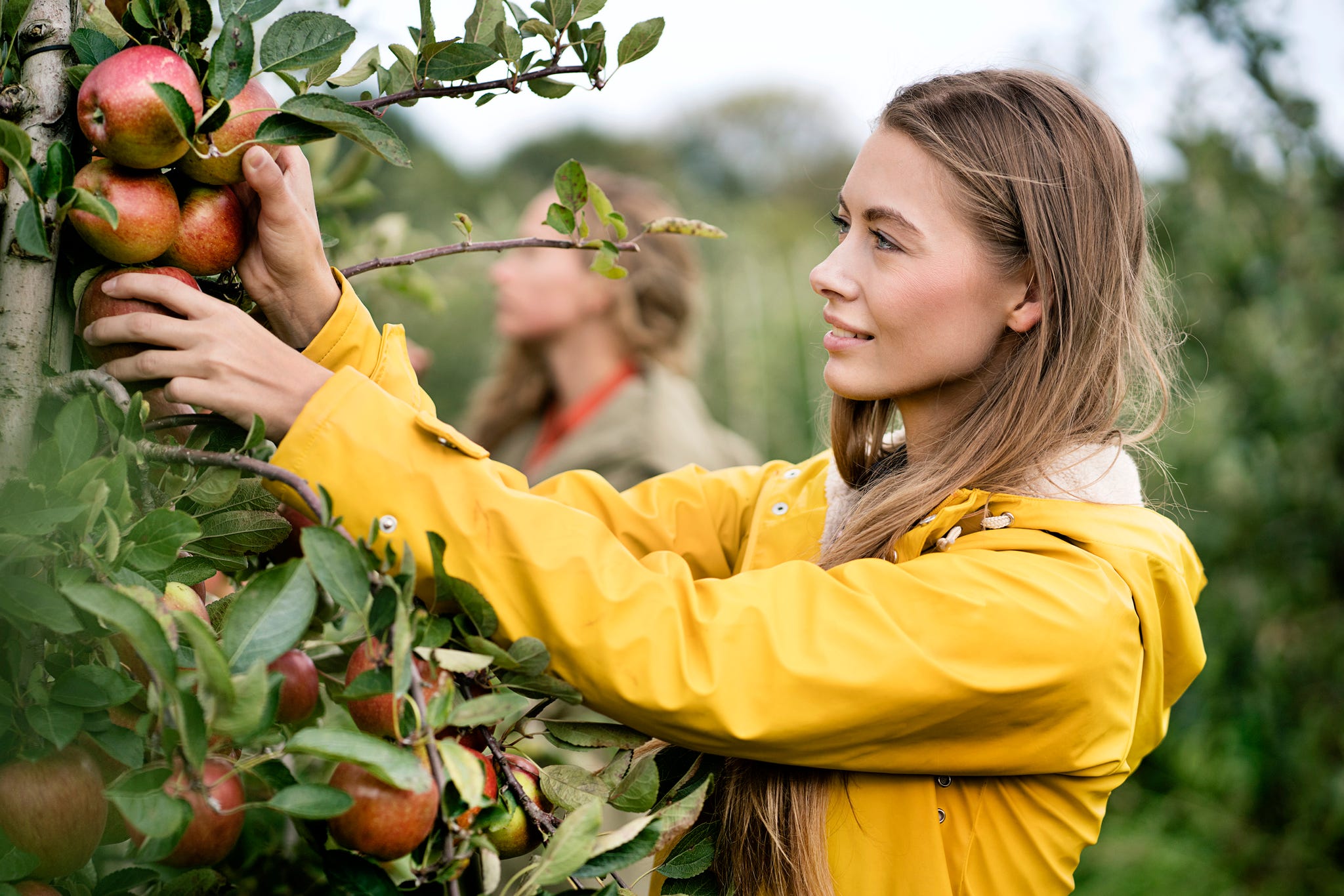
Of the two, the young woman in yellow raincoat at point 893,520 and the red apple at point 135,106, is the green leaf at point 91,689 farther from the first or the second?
the red apple at point 135,106

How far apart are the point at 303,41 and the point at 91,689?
474 mm

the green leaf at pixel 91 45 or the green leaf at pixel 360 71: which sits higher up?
the green leaf at pixel 91 45

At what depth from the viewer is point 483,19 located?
0.89 metres

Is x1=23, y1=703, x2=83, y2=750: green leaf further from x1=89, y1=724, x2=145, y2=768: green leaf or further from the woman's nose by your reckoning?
the woman's nose

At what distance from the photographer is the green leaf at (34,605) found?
25.5 inches

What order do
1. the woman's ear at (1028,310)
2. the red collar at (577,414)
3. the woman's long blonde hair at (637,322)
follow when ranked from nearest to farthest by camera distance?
the woman's ear at (1028,310) → the red collar at (577,414) → the woman's long blonde hair at (637,322)

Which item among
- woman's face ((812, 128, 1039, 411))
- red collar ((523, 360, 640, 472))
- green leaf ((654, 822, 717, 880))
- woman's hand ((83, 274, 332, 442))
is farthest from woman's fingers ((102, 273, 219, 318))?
red collar ((523, 360, 640, 472))

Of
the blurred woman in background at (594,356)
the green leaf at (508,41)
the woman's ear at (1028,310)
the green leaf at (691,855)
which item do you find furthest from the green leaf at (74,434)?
the blurred woman in background at (594,356)

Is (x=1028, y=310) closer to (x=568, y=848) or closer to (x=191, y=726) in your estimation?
(x=568, y=848)

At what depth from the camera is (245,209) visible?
84 centimetres

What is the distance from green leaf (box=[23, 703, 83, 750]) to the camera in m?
0.66

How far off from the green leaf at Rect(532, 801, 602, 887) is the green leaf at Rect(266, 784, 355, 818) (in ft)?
0.48

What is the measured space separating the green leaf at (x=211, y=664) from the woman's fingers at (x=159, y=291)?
282 mm

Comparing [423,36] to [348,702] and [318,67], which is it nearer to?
[318,67]
